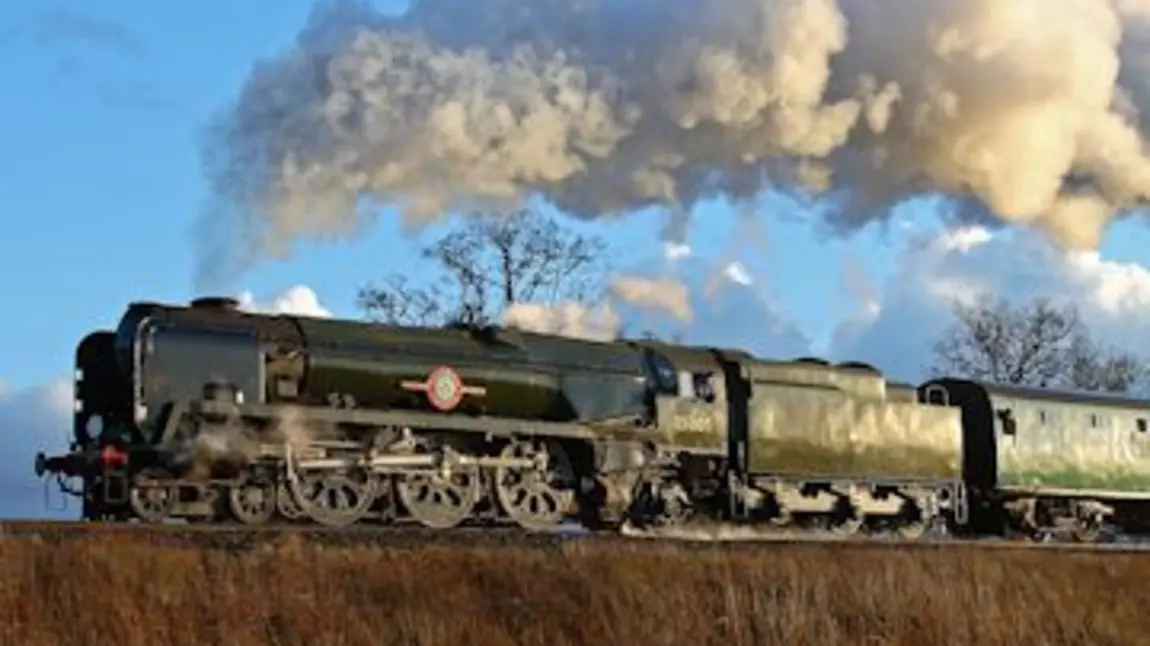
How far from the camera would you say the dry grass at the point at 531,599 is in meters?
14.5

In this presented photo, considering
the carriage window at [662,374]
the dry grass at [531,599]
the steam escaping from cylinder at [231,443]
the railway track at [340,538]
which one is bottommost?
the dry grass at [531,599]

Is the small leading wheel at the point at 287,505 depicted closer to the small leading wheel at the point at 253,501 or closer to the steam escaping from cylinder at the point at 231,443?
the small leading wheel at the point at 253,501

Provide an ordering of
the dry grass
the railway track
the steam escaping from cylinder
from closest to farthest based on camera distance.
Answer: the dry grass, the railway track, the steam escaping from cylinder

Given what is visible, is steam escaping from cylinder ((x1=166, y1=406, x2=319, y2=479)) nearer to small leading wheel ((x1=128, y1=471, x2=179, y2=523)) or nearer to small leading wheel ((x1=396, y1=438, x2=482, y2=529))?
small leading wheel ((x1=128, y1=471, x2=179, y2=523))

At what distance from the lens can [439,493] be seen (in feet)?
78.5

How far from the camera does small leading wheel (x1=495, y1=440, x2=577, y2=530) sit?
2464 cm

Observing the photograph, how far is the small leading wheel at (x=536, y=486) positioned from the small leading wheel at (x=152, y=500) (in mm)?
4886

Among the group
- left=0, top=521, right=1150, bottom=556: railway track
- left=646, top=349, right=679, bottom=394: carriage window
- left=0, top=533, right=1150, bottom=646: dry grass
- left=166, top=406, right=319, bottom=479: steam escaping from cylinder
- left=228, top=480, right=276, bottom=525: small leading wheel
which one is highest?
left=646, top=349, right=679, bottom=394: carriage window

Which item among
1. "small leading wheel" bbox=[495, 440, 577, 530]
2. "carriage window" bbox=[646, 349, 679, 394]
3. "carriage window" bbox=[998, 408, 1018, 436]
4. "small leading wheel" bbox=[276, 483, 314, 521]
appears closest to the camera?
"small leading wheel" bbox=[276, 483, 314, 521]

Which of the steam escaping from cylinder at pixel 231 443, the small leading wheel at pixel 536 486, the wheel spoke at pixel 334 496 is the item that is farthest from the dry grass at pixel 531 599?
the small leading wheel at pixel 536 486

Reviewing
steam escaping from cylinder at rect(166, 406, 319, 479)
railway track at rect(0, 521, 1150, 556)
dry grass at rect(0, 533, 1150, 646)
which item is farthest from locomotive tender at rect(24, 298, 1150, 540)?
dry grass at rect(0, 533, 1150, 646)

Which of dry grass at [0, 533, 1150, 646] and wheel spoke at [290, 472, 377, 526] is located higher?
wheel spoke at [290, 472, 377, 526]

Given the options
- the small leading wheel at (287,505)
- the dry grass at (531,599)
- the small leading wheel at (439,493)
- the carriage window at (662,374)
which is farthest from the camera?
the carriage window at (662,374)

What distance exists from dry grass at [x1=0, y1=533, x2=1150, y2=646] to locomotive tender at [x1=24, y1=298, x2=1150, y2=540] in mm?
5391
